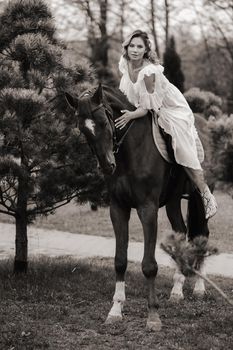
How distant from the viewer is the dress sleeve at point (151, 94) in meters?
5.08

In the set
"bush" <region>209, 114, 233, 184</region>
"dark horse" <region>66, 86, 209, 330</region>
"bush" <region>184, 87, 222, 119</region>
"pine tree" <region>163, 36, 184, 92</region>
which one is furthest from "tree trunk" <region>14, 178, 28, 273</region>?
"pine tree" <region>163, 36, 184, 92</region>

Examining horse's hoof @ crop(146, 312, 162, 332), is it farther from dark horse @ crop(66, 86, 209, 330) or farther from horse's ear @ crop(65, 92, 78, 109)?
horse's ear @ crop(65, 92, 78, 109)

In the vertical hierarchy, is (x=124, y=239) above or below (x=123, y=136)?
below

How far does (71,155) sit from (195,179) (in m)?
1.48

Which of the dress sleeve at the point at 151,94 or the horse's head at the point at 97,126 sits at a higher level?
the dress sleeve at the point at 151,94

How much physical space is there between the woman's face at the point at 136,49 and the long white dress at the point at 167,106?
A: 115 millimetres

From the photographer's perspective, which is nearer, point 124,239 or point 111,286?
point 124,239

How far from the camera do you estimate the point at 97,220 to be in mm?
12391

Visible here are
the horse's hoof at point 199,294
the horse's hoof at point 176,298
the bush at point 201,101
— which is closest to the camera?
the horse's hoof at point 176,298

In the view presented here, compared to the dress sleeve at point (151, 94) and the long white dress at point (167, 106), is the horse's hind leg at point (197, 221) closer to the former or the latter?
the long white dress at point (167, 106)

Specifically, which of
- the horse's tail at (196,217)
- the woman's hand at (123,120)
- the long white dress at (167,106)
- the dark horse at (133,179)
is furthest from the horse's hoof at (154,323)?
the woman's hand at (123,120)

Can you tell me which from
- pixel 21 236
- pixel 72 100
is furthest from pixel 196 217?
pixel 72 100

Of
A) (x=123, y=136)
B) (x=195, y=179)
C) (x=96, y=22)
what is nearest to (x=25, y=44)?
(x=123, y=136)

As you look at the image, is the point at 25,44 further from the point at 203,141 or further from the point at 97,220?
the point at 97,220
